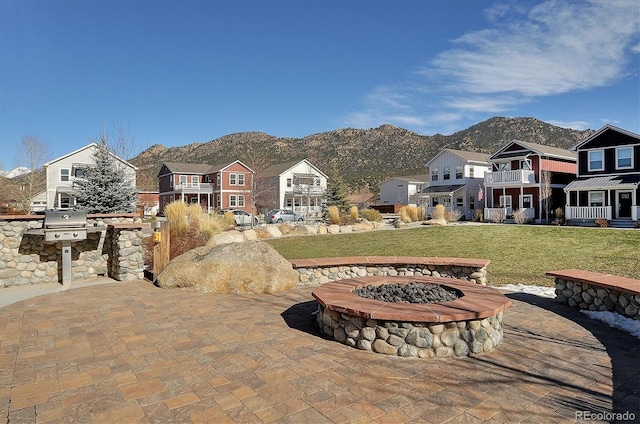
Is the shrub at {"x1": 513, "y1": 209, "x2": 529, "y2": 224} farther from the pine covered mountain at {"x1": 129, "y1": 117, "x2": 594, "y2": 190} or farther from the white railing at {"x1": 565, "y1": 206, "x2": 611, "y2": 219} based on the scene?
the pine covered mountain at {"x1": 129, "y1": 117, "x2": 594, "y2": 190}

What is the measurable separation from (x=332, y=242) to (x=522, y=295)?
31.5 ft

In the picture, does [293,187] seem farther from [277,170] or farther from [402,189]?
[402,189]

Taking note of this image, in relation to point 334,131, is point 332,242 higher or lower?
lower

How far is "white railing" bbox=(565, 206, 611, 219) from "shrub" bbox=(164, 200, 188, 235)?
2288 cm

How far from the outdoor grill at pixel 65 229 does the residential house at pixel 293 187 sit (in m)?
32.2

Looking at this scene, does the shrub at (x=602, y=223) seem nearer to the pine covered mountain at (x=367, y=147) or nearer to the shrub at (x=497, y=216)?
the shrub at (x=497, y=216)

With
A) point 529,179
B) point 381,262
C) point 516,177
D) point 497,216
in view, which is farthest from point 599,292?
point 529,179

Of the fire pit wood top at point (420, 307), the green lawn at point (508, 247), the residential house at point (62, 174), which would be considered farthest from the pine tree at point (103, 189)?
the residential house at point (62, 174)

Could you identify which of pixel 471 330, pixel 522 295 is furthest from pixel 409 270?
pixel 471 330

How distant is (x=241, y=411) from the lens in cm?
291

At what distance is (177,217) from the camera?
13000 millimetres

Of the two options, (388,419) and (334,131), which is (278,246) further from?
(334,131)

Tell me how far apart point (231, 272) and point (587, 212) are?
24.2 metres

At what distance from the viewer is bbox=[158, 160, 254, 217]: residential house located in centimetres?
4119
